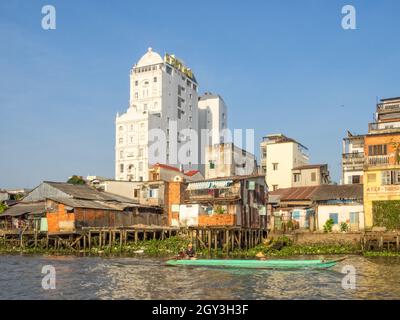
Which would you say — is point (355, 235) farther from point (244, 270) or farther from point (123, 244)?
point (123, 244)

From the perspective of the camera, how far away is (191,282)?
94.2 ft

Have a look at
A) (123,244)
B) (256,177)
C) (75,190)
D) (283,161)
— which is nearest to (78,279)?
(123,244)

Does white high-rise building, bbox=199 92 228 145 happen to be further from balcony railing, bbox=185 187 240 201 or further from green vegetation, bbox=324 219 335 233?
green vegetation, bbox=324 219 335 233

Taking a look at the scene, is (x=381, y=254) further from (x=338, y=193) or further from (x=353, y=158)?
(x=353, y=158)

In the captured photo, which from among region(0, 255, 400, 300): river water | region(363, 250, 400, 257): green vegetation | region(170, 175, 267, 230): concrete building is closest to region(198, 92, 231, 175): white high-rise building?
region(170, 175, 267, 230): concrete building

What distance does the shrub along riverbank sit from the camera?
44938 millimetres

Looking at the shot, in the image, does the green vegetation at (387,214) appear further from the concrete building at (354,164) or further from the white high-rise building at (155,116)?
the white high-rise building at (155,116)

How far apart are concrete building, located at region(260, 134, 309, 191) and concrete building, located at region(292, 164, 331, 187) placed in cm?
176

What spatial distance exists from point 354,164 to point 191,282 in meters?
40.7

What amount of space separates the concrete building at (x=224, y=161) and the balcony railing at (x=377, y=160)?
28.8 metres

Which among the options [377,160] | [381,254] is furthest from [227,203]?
[377,160]

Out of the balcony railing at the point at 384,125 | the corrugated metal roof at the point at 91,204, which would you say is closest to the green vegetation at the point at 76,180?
the corrugated metal roof at the point at 91,204

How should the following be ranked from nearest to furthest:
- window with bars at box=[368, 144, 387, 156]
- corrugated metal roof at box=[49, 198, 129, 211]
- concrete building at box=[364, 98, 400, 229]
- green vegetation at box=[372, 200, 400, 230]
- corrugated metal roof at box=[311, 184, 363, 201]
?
green vegetation at box=[372, 200, 400, 230] < concrete building at box=[364, 98, 400, 229] < window with bars at box=[368, 144, 387, 156] < corrugated metal roof at box=[311, 184, 363, 201] < corrugated metal roof at box=[49, 198, 129, 211]

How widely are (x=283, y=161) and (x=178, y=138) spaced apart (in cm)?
2808
